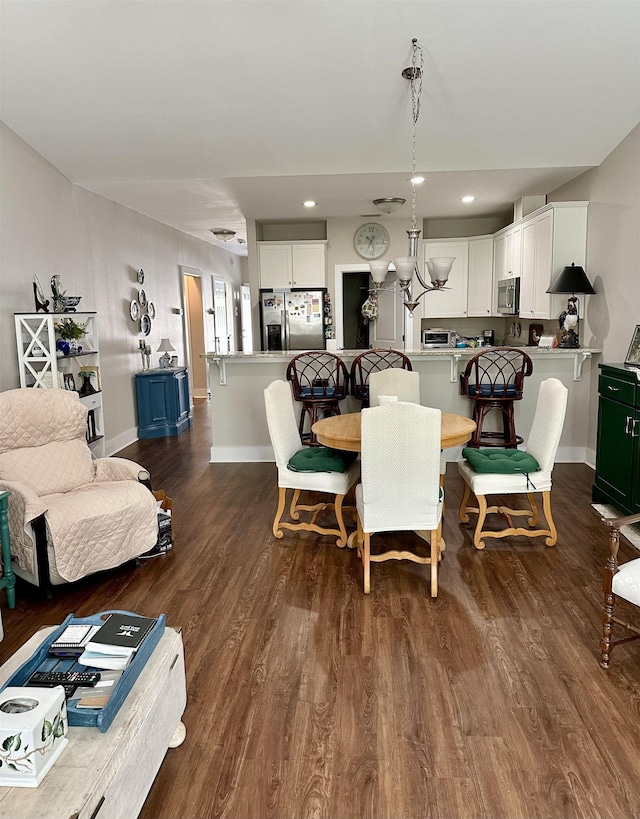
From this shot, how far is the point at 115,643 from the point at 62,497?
168 centimetres

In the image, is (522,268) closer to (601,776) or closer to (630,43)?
(630,43)

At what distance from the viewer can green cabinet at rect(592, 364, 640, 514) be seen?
149 inches

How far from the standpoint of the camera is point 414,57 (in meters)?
3.77

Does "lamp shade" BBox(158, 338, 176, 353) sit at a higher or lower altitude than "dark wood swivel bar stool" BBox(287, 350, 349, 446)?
higher

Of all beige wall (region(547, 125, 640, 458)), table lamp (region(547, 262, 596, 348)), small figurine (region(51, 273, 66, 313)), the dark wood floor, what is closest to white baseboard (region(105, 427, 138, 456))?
small figurine (region(51, 273, 66, 313))

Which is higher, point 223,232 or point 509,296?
point 223,232

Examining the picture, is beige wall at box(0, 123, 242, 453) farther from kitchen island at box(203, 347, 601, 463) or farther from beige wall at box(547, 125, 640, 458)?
beige wall at box(547, 125, 640, 458)

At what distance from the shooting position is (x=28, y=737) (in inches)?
53.8

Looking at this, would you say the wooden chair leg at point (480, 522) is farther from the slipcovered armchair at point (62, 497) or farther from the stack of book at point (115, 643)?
the stack of book at point (115, 643)

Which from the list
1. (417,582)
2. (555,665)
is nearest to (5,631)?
(417,582)

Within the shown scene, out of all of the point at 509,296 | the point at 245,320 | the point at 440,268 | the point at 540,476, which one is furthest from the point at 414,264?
the point at 245,320

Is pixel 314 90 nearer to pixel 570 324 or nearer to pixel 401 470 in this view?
pixel 401 470

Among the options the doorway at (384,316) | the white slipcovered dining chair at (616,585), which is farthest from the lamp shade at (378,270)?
the doorway at (384,316)

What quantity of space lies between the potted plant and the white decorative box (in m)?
3.78
